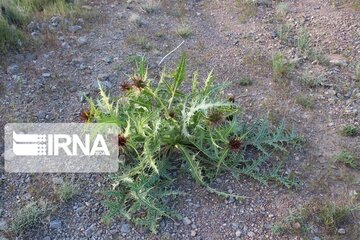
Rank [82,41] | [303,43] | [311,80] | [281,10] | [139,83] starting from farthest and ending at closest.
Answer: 1. [281,10]
2. [82,41]
3. [303,43]
4. [311,80]
5. [139,83]

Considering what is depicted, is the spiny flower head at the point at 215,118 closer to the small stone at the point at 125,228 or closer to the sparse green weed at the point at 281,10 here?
the small stone at the point at 125,228

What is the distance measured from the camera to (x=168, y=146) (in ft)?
11.3

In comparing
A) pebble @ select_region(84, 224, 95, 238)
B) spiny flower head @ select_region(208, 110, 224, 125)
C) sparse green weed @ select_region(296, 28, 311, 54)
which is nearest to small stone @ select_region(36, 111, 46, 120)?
pebble @ select_region(84, 224, 95, 238)

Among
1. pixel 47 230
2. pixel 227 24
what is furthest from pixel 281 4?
pixel 47 230

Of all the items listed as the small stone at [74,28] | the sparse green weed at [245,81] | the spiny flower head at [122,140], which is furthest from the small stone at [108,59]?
the spiny flower head at [122,140]

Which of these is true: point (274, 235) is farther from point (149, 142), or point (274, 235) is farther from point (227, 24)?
point (227, 24)

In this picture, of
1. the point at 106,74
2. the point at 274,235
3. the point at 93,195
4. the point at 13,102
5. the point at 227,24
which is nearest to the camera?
the point at 274,235

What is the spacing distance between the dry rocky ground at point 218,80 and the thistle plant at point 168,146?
0.11 meters

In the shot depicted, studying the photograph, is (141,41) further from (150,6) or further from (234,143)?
(234,143)

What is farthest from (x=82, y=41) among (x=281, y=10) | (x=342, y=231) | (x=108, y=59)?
(x=342, y=231)

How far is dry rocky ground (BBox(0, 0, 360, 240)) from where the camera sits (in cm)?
323

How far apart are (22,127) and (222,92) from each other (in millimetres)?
1719

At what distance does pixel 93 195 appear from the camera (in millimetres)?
3391

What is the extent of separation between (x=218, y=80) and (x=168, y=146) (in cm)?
119
